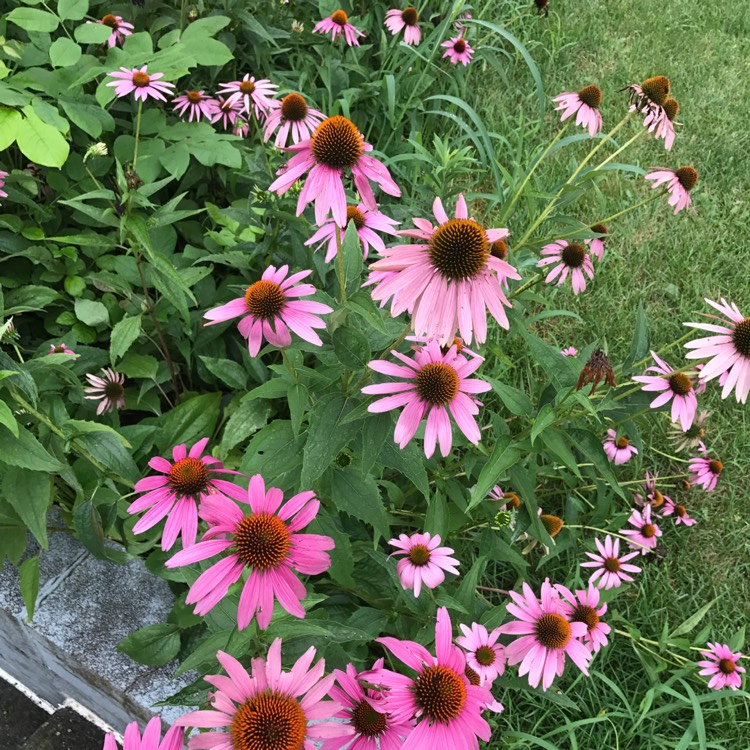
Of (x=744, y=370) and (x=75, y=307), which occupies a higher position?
(x=744, y=370)

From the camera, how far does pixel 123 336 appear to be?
142 cm

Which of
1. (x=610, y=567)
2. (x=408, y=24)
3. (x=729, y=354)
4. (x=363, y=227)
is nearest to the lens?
(x=729, y=354)

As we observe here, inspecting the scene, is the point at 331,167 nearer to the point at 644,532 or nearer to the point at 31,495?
the point at 31,495

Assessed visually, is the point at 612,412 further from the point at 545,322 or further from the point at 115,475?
the point at 545,322

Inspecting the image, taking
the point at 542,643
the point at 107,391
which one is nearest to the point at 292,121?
the point at 107,391

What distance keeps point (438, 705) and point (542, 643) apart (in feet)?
1.41

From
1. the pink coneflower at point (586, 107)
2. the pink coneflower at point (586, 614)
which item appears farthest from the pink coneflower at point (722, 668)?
the pink coneflower at point (586, 107)

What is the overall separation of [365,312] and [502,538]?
792 millimetres

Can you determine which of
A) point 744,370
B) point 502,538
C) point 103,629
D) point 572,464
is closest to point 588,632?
point 502,538

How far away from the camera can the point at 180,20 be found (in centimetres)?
216

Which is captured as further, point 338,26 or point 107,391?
point 338,26

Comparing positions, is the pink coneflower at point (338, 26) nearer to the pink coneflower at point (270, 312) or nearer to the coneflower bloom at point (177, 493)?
the pink coneflower at point (270, 312)

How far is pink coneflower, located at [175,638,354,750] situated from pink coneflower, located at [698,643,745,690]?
1123 mm

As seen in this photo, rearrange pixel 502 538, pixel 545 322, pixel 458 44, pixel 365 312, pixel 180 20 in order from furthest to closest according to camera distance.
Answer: pixel 458 44, pixel 545 322, pixel 180 20, pixel 502 538, pixel 365 312
